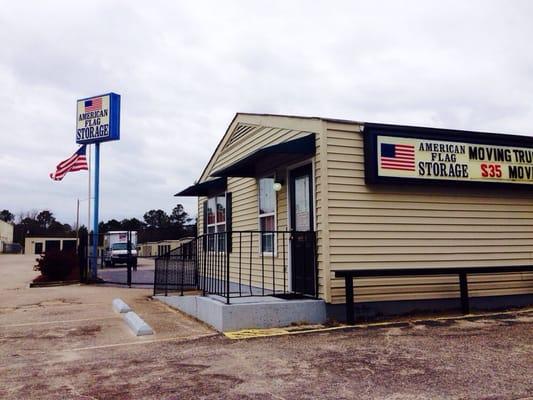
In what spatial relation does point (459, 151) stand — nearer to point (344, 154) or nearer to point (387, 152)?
point (387, 152)

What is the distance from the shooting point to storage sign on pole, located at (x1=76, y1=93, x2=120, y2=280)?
1697 cm

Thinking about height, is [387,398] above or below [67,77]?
below

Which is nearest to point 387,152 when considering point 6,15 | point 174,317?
point 174,317

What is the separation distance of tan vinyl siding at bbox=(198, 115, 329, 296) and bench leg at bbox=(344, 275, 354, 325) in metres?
0.36

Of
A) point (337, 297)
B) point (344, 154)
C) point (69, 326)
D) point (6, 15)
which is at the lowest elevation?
point (69, 326)

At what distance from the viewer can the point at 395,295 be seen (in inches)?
295

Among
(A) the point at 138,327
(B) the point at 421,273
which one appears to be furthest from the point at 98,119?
(B) the point at 421,273

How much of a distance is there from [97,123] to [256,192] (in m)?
9.98

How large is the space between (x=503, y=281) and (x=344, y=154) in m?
3.72

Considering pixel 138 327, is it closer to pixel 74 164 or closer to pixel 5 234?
pixel 74 164

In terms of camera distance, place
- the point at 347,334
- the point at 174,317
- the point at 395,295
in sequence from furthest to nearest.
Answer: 1. the point at 174,317
2. the point at 395,295
3. the point at 347,334

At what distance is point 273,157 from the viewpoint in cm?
888

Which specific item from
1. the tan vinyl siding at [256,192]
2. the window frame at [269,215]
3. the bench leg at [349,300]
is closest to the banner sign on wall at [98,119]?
the tan vinyl siding at [256,192]

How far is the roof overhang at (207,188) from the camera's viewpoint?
460 inches
